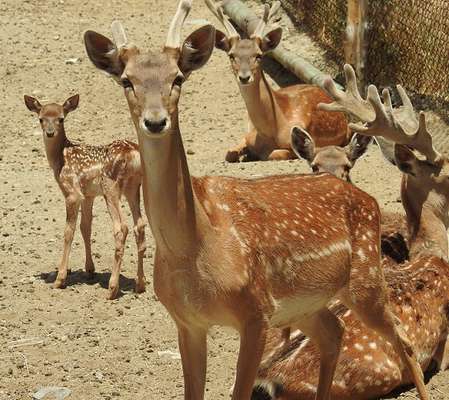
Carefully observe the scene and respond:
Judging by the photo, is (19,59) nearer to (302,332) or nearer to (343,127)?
(343,127)

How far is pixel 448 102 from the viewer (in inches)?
495

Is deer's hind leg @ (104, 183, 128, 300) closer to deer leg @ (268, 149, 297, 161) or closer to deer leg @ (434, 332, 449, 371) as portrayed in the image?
deer leg @ (434, 332, 449, 371)

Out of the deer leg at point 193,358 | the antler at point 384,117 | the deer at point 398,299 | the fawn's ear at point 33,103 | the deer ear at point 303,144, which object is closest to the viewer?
the deer leg at point 193,358

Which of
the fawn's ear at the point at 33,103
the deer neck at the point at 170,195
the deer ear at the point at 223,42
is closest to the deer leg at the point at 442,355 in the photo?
the deer neck at the point at 170,195

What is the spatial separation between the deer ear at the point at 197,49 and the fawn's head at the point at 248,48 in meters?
7.33

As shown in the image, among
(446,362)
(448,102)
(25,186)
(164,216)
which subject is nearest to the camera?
(164,216)

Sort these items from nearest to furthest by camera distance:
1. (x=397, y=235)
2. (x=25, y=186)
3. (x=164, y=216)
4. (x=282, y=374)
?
(x=164, y=216)
(x=282, y=374)
(x=397, y=235)
(x=25, y=186)

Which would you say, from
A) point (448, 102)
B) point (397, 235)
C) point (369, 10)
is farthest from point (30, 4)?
point (397, 235)

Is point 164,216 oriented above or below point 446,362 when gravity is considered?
above

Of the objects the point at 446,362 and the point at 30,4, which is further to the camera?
the point at 30,4

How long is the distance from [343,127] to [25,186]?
4.10 meters

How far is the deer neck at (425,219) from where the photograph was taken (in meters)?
8.67

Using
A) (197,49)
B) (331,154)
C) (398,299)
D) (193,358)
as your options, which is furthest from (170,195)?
(331,154)

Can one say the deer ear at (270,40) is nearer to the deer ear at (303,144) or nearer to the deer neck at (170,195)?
the deer ear at (303,144)
